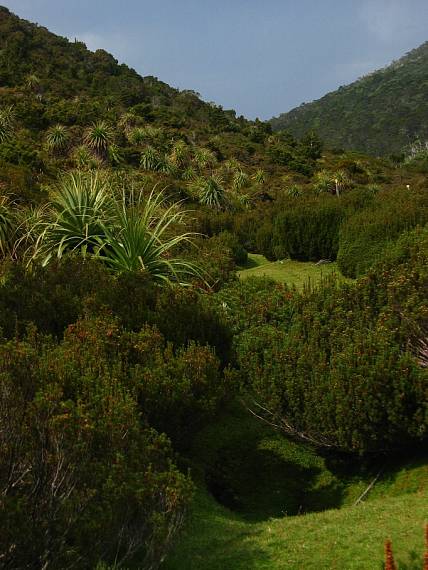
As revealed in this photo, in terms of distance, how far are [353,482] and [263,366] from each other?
6.08 feet

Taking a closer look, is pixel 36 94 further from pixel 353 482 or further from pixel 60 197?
pixel 353 482

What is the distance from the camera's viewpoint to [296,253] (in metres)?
19.6

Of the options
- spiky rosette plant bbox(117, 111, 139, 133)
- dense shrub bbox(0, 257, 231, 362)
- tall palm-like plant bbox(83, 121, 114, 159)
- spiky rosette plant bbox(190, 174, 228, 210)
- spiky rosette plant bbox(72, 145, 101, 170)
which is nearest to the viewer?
dense shrub bbox(0, 257, 231, 362)

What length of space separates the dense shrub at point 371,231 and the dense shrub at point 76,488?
11489mm

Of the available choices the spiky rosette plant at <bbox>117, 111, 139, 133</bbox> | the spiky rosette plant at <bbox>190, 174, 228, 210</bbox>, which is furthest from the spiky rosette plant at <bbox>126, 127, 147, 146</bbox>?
the spiky rosette plant at <bbox>190, 174, 228, 210</bbox>

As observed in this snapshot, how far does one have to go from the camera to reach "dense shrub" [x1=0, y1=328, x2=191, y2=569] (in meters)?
4.12

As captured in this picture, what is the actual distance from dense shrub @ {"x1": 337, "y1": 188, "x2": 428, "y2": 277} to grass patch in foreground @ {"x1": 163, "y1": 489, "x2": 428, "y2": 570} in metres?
9.83

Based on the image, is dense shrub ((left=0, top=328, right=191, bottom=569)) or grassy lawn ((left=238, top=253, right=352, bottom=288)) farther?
grassy lawn ((left=238, top=253, right=352, bottom=288))

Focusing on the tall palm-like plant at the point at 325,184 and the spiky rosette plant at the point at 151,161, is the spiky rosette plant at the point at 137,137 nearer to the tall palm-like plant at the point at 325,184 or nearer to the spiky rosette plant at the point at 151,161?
the spiky rosette plant at the point at 151,161

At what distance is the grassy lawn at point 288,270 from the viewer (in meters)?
16.7

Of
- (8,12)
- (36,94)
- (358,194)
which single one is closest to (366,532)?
(358,194)

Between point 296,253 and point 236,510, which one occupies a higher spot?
point 296,253

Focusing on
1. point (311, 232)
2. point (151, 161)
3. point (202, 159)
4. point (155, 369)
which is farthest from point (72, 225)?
point (202, 159)

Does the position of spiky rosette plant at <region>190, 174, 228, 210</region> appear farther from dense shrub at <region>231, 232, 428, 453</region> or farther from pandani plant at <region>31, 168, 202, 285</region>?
dense shrub at <region>231, 232, 428, 453</region>
